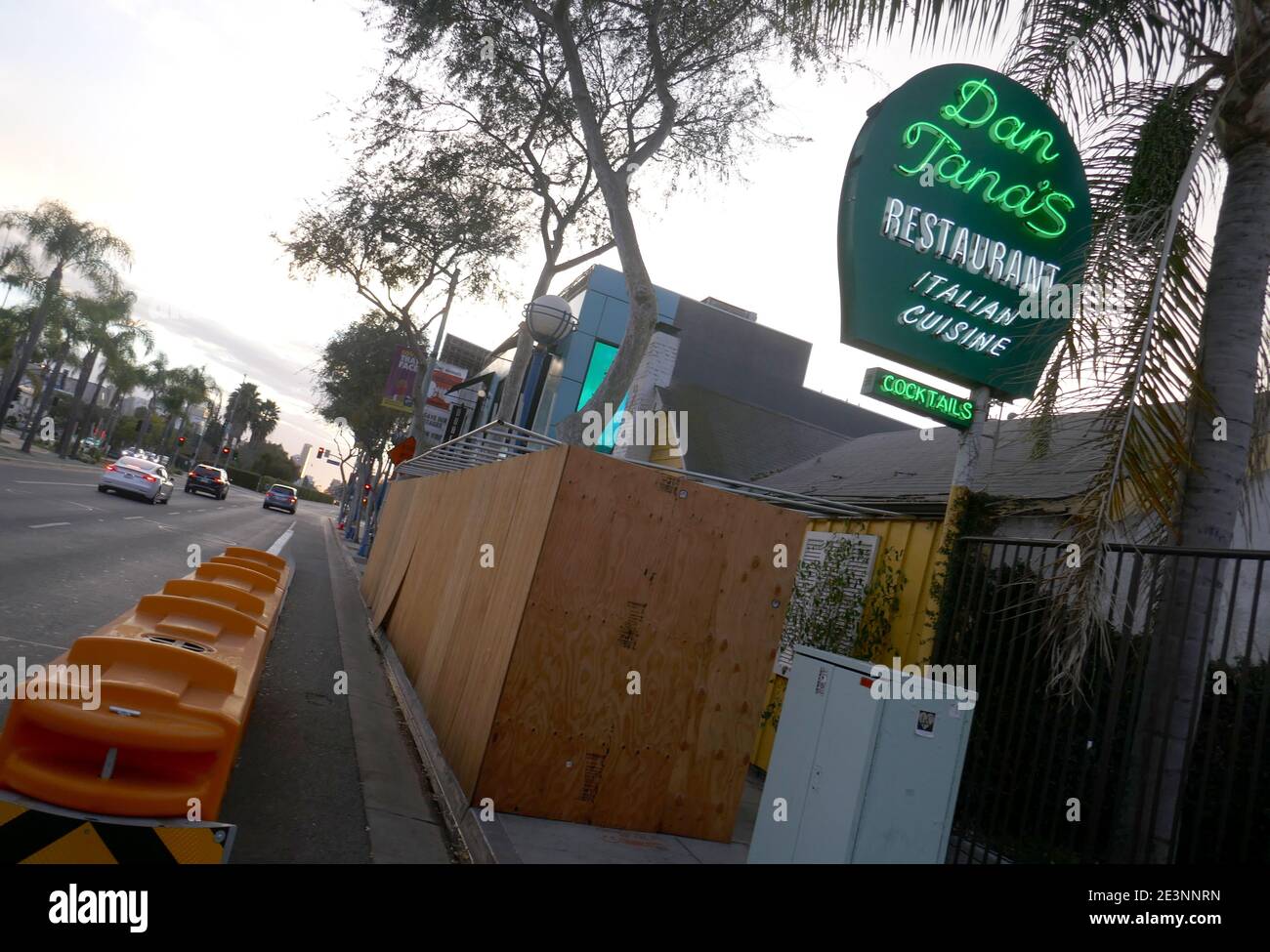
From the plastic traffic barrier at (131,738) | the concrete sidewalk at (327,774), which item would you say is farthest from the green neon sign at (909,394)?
the plastic traffic barrier at (131,738)

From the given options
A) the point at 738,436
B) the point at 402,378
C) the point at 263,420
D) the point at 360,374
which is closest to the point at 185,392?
the point at 263,420

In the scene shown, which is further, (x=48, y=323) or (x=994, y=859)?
(x=48, y=323)

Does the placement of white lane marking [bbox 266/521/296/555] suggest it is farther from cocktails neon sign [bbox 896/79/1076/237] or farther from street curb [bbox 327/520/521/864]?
cocktails neon sign [bbox 896/79/1076/237]

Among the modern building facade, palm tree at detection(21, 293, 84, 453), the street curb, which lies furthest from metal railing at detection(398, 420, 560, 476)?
Result: palm tree at detection(21, 293, 84, 453)

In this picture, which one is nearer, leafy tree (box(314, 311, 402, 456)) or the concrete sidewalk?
the concrete sidewalk

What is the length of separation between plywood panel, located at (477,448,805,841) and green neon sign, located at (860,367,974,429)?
4.21 ft

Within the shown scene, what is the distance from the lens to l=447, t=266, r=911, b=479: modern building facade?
705 inches

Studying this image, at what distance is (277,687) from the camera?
9.45 m

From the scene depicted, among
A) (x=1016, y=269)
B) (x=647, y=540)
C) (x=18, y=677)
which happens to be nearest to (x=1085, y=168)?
(x=1016, y=269)

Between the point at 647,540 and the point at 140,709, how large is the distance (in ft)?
12.4

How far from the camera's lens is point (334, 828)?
5.69 metres

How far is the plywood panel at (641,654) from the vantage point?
20.8 ft
